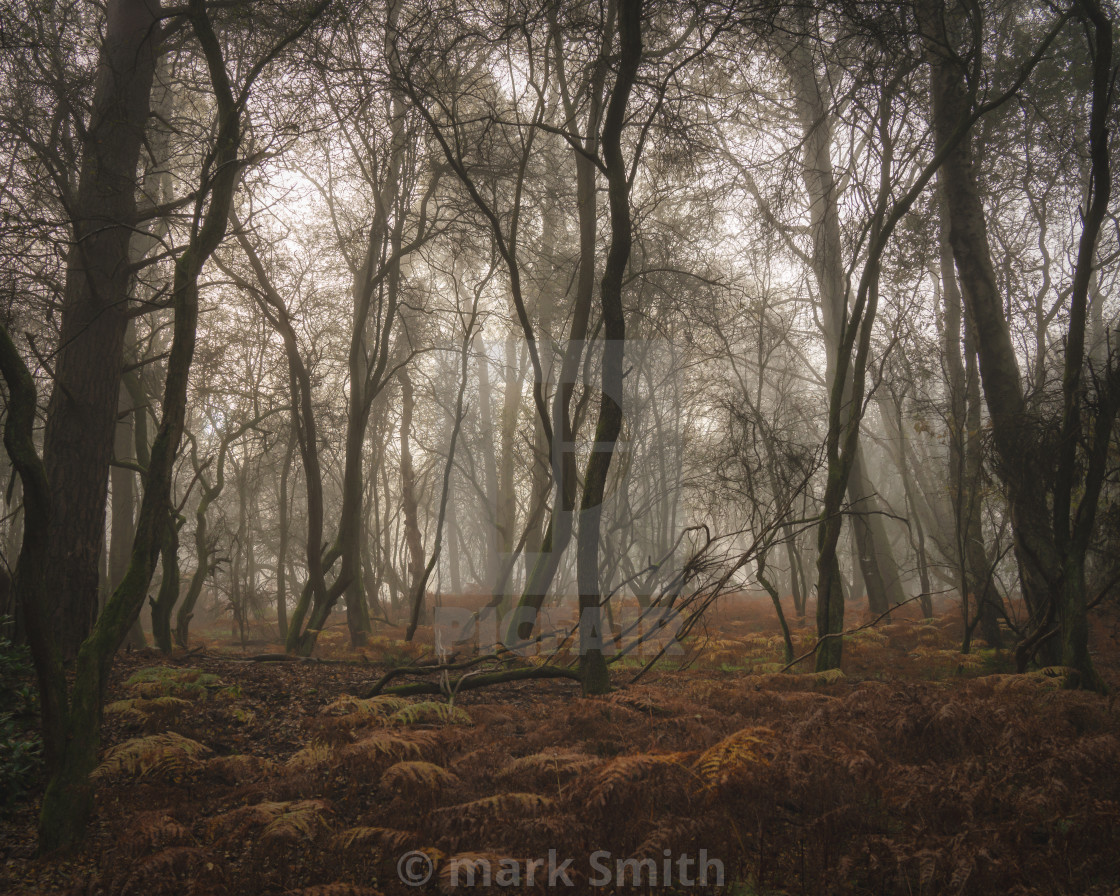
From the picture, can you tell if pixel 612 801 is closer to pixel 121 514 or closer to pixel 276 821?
pixel 276 821

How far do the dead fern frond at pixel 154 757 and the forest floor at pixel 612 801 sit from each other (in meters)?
0.02

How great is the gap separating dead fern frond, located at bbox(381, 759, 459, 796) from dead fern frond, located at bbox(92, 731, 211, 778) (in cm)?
126

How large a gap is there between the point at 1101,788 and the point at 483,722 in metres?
3.50

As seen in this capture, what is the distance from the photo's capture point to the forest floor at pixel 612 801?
250cm

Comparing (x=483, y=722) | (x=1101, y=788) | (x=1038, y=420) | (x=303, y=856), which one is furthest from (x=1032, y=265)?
(x=303, y=856)

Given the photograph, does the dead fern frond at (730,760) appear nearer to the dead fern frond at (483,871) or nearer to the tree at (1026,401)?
the dead fern frond at (483,871)

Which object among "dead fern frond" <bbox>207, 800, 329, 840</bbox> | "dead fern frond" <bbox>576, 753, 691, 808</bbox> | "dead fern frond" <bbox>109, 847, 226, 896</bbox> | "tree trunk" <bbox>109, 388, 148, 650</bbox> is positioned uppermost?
"tree trunk" <bbox>109, 388, 148, 650</bbox>

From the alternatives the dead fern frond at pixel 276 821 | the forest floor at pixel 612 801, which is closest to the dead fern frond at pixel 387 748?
the forest floor at pixel 612 801

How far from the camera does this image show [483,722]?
449cm

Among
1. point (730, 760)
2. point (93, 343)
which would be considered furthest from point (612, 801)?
point (93, 343)

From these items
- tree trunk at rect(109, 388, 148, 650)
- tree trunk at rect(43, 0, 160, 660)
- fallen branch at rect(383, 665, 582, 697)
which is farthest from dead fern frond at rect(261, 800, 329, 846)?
tree trunk at rect(109, 388, 148, 650)

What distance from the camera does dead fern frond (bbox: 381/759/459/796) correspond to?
3064mm

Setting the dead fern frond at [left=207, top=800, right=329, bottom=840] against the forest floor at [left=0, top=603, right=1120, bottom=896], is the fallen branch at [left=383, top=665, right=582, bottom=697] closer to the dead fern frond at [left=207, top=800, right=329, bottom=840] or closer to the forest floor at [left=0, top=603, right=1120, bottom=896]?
the forest floor at [left=0, top=603, right=1120, bottom=896]

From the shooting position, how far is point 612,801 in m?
2.92
